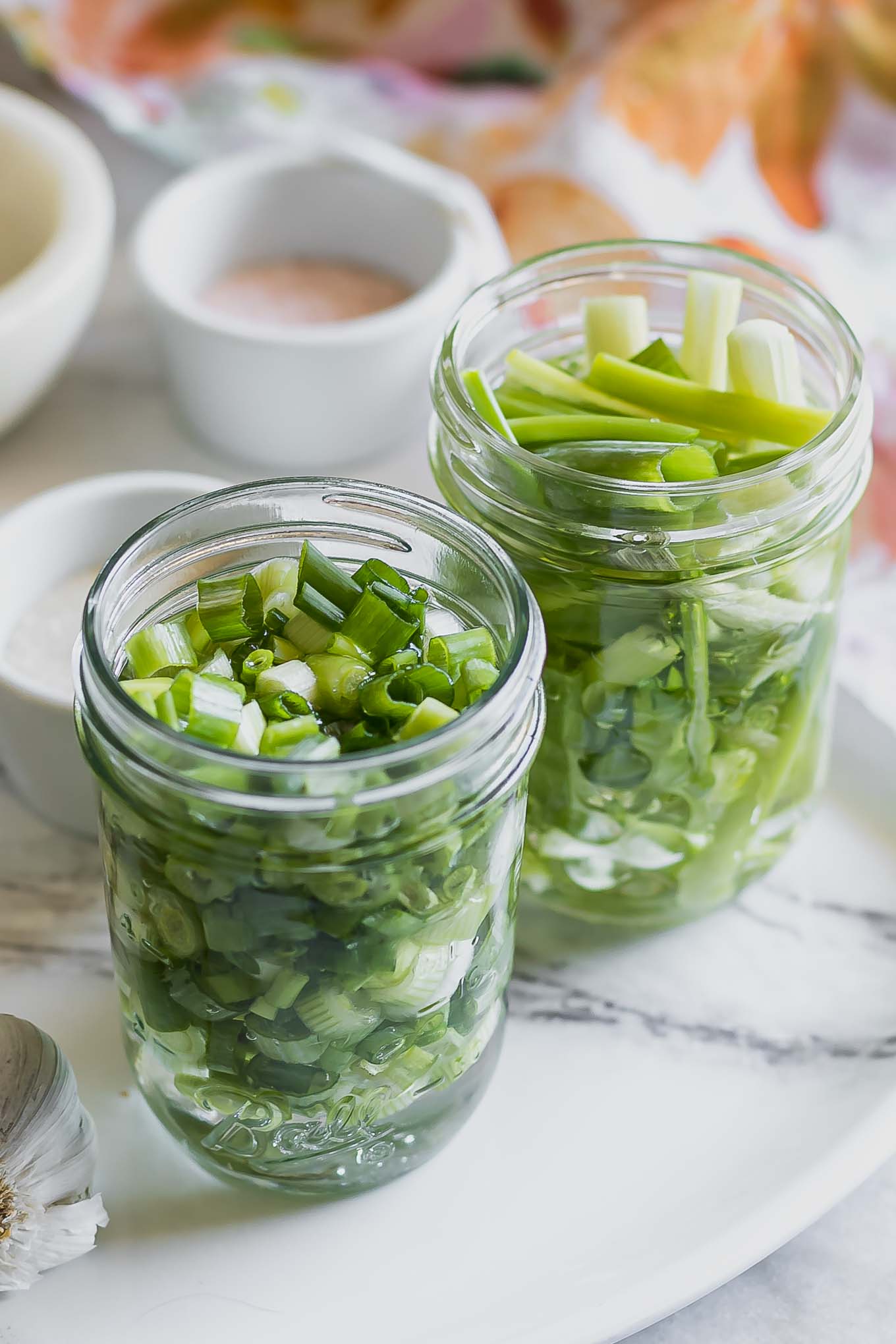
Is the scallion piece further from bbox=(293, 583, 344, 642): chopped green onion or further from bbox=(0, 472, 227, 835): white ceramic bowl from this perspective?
bbox=(0, 472, 227, 835): white ceramic bowl

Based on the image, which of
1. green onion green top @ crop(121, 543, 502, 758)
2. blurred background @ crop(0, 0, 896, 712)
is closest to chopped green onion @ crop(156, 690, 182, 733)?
green onion green top @ crop(121, 543, 502, 758)

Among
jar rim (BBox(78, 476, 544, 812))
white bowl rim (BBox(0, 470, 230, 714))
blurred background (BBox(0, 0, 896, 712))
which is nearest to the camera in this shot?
jar rim (BBox(78, 476, 544, 812))

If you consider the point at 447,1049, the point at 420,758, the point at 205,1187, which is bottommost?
the point at 205,1187

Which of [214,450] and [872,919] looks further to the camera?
[214,450]

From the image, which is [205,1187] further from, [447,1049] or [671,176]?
[671,176]

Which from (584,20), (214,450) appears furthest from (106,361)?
(584,20)

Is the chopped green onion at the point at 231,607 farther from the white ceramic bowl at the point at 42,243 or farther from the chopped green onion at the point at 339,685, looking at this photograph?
the white ceramic bowl at the point at 42,243

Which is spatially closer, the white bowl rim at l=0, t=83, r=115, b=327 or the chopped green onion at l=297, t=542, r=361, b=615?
the chopped green onion at l=297, t=542, r=361, b=615
